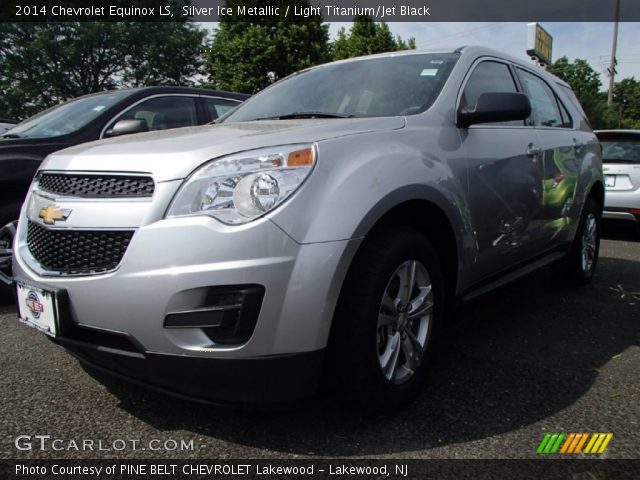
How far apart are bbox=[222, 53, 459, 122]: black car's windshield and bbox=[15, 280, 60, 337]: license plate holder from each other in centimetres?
148

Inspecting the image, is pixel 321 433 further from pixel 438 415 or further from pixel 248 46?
pixel 248 46

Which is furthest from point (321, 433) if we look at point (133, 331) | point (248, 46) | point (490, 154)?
point (248, 46)

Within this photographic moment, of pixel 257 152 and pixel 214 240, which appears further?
pixel 257 152

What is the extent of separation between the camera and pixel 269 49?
23438 mm

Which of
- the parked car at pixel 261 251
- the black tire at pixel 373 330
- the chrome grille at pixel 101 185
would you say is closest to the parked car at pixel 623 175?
the parked car at pixel 261 251

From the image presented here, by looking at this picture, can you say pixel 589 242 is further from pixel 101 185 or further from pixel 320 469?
pixel 101 185

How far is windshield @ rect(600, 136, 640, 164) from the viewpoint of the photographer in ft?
22.3

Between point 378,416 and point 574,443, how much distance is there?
739mm

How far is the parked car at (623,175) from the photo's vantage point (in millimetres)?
6613

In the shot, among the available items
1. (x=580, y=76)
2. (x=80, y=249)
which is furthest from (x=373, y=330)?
(x=580, y=76)

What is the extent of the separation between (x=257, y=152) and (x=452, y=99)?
1226 mm

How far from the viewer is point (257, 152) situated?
182 centimetres

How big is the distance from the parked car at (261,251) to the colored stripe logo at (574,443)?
0.53m

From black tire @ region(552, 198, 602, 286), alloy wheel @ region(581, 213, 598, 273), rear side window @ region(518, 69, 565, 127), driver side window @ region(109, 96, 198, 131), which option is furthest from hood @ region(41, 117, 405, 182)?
alloy wheel @ region(581, 213, 598, 273)
